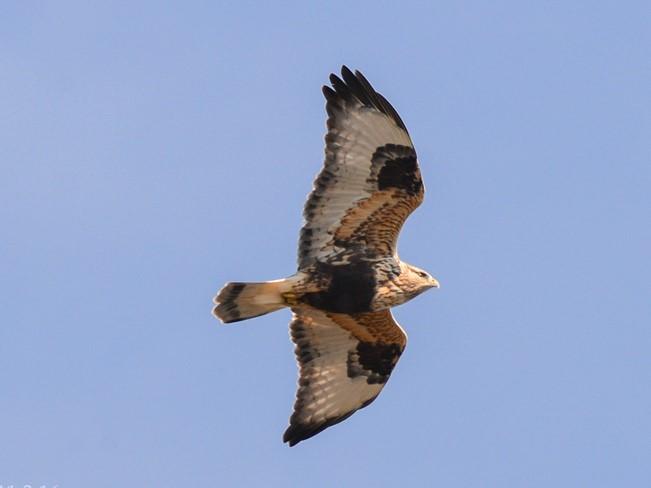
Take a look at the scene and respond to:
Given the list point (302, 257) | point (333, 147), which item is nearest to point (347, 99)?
point (333, 147)

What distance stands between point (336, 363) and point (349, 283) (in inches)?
64.2

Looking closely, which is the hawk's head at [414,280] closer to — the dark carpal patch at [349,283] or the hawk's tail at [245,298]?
the dark carpal patch at [349,283]

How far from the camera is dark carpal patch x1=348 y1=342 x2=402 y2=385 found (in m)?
19.2

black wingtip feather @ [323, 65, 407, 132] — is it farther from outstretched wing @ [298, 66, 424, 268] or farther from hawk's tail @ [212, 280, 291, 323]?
hawk's tail @ [212, 280, 291, 323]

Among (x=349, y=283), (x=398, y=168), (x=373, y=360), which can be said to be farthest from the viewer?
(x=373, y=360)

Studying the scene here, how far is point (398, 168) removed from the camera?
705 inches

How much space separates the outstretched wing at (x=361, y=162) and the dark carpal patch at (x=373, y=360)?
1950mm

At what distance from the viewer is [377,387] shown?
19.3m

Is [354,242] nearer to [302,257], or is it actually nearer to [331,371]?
[302,257]

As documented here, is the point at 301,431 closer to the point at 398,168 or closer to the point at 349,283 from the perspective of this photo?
the point at 349,283

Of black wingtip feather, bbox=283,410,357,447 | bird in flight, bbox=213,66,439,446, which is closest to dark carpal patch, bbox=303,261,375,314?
bird in flight, bbox=213,66,439,446

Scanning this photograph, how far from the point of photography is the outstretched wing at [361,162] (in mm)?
17875

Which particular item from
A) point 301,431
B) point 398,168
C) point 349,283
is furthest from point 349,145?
point 301,431

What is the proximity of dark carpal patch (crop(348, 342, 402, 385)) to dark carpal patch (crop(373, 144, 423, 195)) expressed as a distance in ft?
7.32
